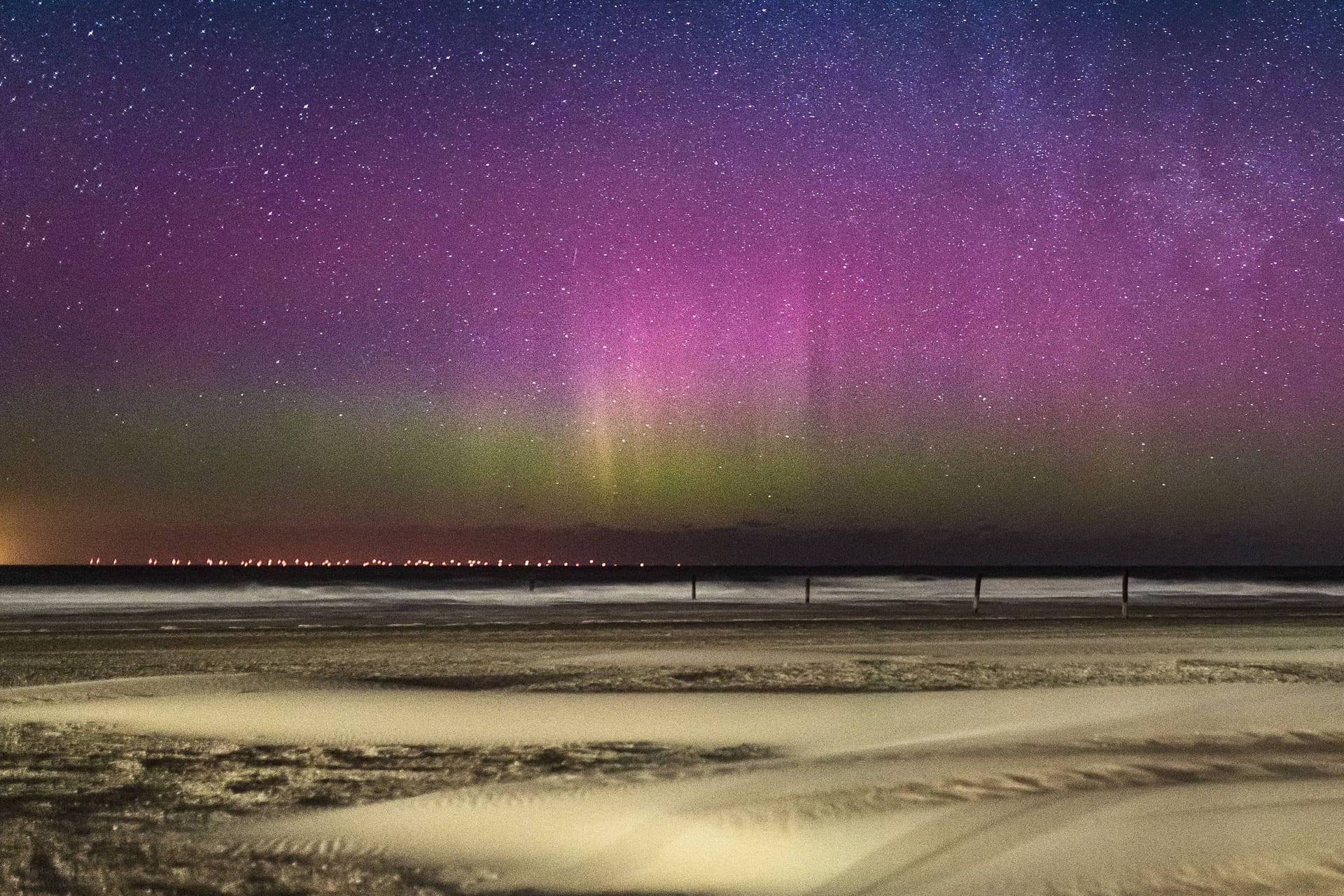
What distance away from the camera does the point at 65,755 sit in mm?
10508

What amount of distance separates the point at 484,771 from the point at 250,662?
31.8 ft

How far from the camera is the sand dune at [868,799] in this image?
22.3ft

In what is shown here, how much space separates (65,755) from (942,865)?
24.3 ft

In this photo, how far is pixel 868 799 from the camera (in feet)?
28.0

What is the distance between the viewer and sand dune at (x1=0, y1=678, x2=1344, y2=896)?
680 centimetres

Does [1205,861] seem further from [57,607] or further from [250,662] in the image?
[57,607]

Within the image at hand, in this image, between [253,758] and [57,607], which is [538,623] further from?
[57,607]

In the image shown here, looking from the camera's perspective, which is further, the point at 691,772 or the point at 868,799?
the point at 691,772

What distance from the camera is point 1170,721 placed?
12.0 metres

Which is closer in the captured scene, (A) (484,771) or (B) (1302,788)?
(B) (1302,788)

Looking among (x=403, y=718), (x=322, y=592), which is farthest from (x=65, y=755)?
(x=322, y=592)

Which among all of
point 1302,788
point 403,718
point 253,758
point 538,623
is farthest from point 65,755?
point 538,623

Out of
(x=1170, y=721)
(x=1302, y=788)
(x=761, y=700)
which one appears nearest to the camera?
(x=1302, y=788)

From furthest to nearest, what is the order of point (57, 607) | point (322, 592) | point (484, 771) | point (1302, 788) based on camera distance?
point (322, 592) < point (57, 607) < point (484, 771) < point (1302, 788)
